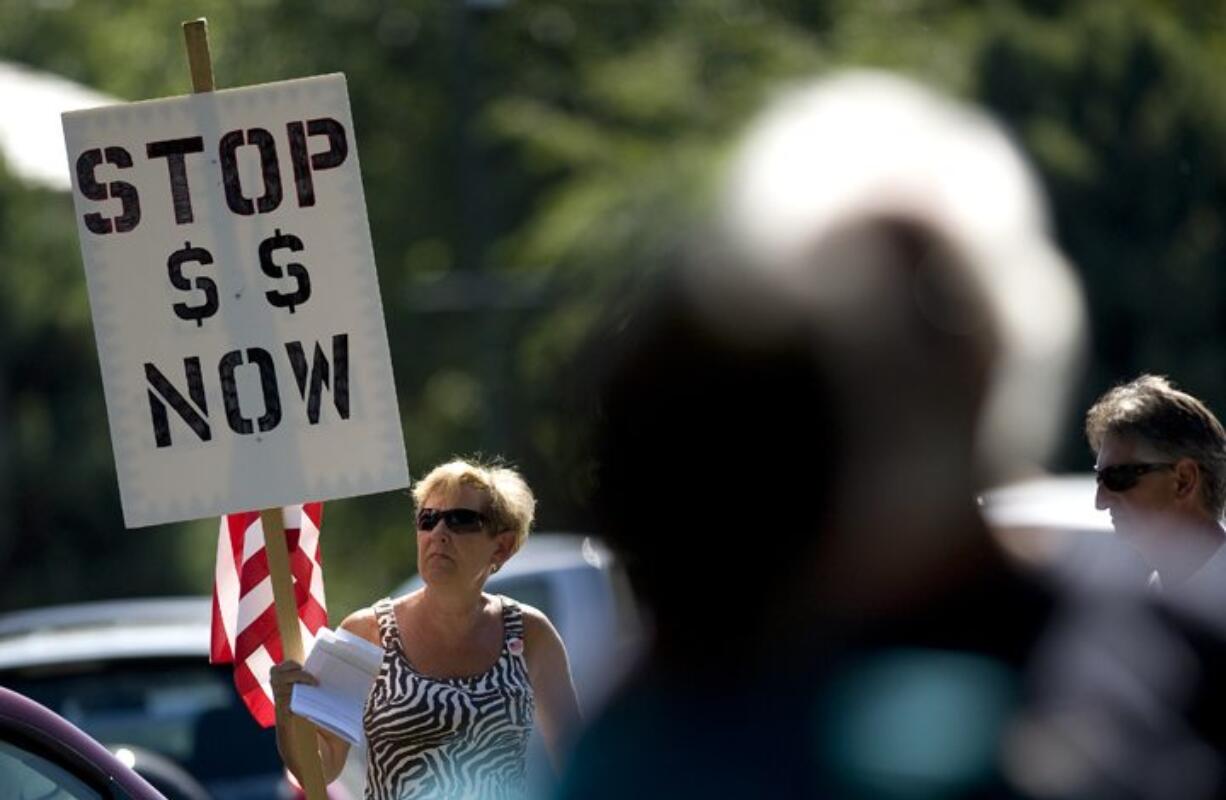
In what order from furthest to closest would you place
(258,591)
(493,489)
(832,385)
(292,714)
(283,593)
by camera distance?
(258,591), (493,489), (283,593), (292,714), (832,385)

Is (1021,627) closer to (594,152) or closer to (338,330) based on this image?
(338,330)

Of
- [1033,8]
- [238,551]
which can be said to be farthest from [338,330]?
[1033,8]

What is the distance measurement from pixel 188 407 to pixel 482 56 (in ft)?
89.6

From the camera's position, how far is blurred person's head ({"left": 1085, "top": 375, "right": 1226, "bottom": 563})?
16.1 feet

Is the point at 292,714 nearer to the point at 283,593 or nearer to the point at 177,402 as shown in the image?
the point at 283,593

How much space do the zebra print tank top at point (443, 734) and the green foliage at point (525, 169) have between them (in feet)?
21.7

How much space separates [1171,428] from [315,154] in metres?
1.64

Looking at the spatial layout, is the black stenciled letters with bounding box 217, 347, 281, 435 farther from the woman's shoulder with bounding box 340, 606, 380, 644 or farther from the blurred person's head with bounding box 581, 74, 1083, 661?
the blurred person's head with bounding box 581, 74, 1083, 661

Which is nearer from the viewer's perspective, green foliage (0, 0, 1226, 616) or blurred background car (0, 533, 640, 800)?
blurred background car (0, 533, 640, 800)

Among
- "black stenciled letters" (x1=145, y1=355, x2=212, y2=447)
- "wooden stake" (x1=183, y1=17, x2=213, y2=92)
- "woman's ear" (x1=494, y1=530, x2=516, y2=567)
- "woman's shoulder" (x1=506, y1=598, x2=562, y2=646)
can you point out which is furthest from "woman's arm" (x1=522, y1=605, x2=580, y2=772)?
"wooden stake" (x1=183, y1=17, x2=213, y2=92)

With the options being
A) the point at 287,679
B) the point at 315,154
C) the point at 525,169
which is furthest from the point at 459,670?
the point at 525,169

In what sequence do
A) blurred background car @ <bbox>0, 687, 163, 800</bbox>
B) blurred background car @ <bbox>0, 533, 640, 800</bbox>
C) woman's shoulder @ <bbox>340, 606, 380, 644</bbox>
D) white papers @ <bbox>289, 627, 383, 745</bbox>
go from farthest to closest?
blurred background car @ <bbox>0, 533, 640, 800</bbox> → woman's shoulder @ <bbox>340, 606, 380, 644</bbox> → white papers @ <bbox>289, 627, 383, 745</bbox> → blurred background car @ <bbox>0, 687, 163, 800</bbox>

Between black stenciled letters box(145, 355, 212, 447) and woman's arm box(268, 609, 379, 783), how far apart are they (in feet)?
1.48

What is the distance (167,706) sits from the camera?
699cm
